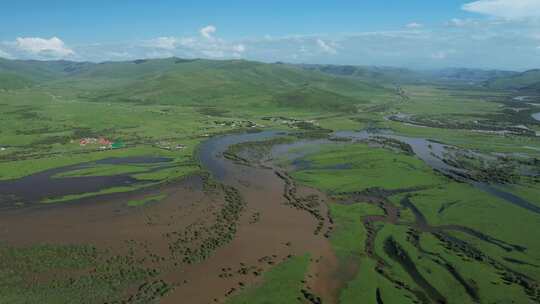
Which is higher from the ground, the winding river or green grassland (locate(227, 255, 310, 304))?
the winding river

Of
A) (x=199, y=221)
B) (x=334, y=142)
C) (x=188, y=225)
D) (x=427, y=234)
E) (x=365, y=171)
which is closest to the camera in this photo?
(x=427, y=234)

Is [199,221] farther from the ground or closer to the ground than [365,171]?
closer to the ground

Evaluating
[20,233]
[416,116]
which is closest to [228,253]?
[20,233]

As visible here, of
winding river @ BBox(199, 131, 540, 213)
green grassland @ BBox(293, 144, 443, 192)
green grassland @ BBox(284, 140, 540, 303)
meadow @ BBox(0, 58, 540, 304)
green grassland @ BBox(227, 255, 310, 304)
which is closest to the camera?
green grassland @ BBox(227, 255, 310, 304)

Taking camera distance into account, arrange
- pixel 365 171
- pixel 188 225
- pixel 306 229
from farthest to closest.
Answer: pixel 365 171
pixel 188 225
pixel 306 229

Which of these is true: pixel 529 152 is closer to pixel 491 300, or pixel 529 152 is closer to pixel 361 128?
pixel 361 128

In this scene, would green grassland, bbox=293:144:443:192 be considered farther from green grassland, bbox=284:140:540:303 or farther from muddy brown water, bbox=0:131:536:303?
muddy brown water, bbox=0:131:536:303

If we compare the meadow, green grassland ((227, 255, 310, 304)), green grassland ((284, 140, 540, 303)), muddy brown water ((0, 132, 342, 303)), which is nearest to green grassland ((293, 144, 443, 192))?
green grassland ((284, 140, 540, 303))

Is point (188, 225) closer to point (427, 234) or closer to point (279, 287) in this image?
point (279, 287)

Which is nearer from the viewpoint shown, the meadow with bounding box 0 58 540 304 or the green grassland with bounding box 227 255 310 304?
the green grassland with bounding box 227 255 310 304

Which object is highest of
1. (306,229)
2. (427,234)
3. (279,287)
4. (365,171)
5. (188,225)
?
(365,171)

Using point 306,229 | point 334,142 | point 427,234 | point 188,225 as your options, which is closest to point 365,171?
point 427,234
